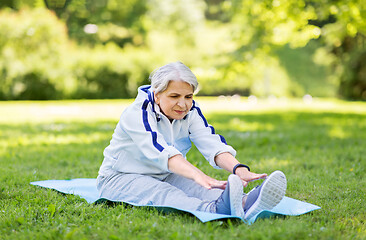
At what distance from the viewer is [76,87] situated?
20.0m

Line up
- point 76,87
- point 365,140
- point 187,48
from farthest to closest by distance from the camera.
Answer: point 187,48, point 76,87, point 365,140

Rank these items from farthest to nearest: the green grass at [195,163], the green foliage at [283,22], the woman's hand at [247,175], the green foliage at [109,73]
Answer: the green foliage at [109,73] → the green foliage at [283,22] → the woman's hand at [247,175] → the green grass at [195,163]

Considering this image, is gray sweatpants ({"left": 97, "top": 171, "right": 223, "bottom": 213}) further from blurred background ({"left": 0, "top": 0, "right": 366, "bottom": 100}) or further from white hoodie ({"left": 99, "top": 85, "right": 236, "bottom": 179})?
blurred background ({"left": 0, "top": 0, "right": 366, "bottom": 100})

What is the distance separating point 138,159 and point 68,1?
79.7ft

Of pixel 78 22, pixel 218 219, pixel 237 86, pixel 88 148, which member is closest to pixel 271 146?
pixel 88 148

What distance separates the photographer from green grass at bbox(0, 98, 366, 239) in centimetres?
258

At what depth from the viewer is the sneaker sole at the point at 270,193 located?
8.89 ft

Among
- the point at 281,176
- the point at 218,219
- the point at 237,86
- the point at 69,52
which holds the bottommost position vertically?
the point at 237,86

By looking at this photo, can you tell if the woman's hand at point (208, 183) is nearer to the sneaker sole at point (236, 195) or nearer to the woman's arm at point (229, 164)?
the sneaker sole at point (236, 195)

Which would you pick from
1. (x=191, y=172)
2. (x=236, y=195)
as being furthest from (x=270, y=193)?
(x=191, y=172)

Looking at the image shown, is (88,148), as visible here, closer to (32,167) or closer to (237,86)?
(32,167)

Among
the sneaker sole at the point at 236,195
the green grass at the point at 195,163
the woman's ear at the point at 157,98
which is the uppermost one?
the woman's ear at the point at 157,98

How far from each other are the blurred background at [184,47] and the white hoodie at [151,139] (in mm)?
7769

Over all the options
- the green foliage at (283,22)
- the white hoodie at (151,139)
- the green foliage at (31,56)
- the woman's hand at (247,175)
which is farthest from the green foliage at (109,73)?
the woman's hand at (247,175)
